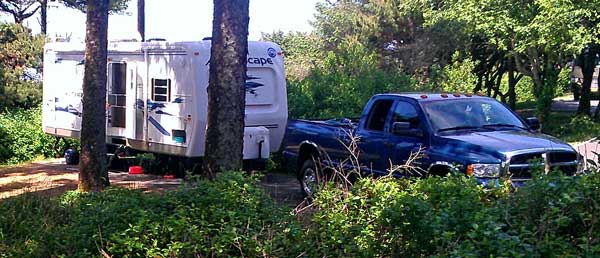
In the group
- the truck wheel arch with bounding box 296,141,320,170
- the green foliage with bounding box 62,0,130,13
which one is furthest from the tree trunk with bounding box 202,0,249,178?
the green foliage with bounding box 62,0,130,13

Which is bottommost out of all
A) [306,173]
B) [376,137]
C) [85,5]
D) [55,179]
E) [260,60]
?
[55,179]

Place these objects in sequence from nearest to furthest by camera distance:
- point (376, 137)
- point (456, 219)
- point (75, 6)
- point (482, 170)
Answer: point (456, 219), point (482, 170), point (376, 137), point (75, 6)

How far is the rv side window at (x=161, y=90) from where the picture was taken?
1449 cm

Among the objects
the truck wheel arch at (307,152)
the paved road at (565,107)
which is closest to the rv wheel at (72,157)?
the truck wheel arch at (307,152)

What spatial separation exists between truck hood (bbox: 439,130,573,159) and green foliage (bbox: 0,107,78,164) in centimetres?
1266

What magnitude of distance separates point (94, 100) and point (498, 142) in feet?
19.0

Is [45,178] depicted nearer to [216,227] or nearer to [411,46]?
[216,227]

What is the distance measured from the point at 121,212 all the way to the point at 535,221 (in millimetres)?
3063

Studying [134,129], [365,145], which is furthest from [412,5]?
[365,145]

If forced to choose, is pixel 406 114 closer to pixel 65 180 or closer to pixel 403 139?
pixel 403 139

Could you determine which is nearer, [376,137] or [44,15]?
[376,137]

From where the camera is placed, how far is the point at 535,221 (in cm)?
427

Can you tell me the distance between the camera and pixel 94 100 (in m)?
11.1

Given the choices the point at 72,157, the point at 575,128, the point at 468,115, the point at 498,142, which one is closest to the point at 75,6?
the point at 72,157
